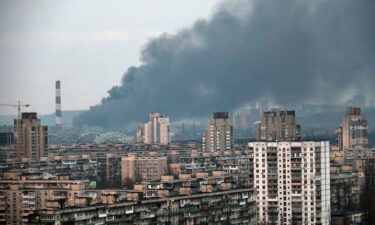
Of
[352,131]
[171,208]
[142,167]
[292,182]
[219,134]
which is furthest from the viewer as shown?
[219,134]

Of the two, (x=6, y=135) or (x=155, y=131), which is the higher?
(x=155, y=131)

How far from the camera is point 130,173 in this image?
3594 centimetres

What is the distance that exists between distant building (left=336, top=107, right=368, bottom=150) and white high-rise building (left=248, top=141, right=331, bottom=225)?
18838 millimetres

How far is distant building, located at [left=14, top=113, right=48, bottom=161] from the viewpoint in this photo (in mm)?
40094

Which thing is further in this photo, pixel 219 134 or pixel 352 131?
pixel 219 134

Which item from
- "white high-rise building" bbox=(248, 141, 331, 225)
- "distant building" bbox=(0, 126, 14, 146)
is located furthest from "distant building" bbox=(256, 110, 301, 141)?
"white high-rise building" bbox=(248, 141, 331, 225)

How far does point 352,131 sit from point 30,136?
11024 mm

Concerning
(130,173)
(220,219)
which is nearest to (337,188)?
(220,219)

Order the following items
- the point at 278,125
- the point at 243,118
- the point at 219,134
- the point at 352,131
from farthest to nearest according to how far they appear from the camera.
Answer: the point at 243,118 → the point at 219,134 → the point at 278,125 → the point at 352,131

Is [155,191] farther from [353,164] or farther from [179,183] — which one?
[353,164]

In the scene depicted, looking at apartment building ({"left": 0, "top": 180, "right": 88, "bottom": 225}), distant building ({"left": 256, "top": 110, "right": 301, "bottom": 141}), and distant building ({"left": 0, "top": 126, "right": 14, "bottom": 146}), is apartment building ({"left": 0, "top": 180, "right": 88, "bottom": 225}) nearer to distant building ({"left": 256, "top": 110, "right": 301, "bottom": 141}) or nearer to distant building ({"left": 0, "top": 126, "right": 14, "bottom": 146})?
distant building ({"left": 0, "top": 126, "right": 14, "bottom": 146})

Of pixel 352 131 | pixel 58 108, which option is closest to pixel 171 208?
pixel 352 131

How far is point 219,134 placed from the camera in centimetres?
4541

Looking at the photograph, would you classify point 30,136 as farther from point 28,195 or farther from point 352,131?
point 28,195
